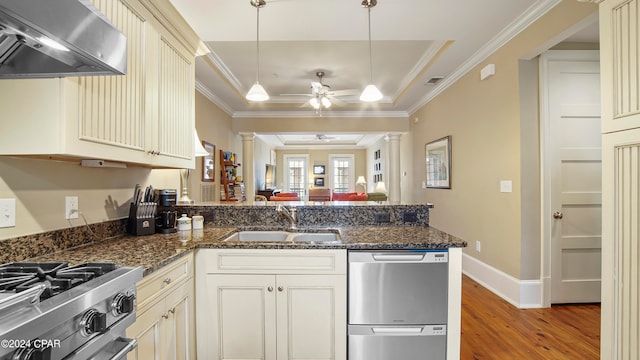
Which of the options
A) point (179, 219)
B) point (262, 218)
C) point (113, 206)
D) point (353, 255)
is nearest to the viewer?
point (353, 255)

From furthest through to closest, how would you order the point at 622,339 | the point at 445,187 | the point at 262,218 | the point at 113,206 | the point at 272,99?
the point at 272,99, the point at 445,187, the point at 262,218, the point at 113,206, the point at 622,339

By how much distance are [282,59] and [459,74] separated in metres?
2.35

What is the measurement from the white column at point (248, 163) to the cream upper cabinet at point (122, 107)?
4196 mm

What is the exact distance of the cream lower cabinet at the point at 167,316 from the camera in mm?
1254

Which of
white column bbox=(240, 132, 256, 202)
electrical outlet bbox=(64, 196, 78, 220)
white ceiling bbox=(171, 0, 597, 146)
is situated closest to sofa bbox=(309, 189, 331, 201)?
white column bbox=(240, 132, 256, 202)

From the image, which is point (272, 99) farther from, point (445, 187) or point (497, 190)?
point (497, 190)

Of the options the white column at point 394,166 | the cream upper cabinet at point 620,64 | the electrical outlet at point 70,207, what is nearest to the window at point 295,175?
the white column at point 394,166

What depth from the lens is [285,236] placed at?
2.18 metres

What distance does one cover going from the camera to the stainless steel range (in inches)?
29.4

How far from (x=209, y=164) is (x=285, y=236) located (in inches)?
121

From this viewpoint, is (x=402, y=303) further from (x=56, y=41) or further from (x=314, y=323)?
(x=56, y=41)

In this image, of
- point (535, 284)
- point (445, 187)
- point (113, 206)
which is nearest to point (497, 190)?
point (535, 284)

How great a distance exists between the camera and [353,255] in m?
1.70

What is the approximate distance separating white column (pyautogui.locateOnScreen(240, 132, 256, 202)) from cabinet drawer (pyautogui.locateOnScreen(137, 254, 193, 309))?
4868 millimetres
